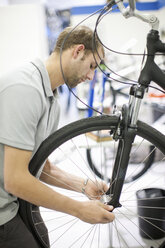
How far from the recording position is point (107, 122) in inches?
36.2

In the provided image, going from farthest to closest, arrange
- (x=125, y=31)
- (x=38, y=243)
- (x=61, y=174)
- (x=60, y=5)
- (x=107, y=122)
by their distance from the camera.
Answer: (x=60, y=5)
(x=125, y=31)
(x=61, y=174)
(x=38, y=243)
(x=107, y=122)

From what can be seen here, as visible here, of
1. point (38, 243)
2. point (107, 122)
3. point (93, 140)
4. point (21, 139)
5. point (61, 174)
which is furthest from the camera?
point (93, 140)

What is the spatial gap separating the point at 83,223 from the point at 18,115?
1.22 meters

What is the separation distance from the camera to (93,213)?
0.88m

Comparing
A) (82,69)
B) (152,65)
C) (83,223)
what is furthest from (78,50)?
(83,223)

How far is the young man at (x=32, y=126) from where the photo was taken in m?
0.81

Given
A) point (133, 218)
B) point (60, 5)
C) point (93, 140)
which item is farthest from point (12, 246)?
point (60, 5)

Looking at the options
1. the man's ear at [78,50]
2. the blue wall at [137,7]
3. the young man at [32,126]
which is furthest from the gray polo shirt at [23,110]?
the blue wall at [137,7]

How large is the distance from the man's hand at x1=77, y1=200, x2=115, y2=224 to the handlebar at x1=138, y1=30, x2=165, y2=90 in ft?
1.42

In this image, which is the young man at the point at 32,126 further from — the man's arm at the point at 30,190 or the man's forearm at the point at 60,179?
the man's forearm at the point at 60,179

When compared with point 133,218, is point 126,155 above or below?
above

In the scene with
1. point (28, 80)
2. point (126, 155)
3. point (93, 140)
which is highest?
point (28, 80)

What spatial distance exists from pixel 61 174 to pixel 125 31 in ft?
11.1

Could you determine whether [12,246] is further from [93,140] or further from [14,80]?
[93,140]
